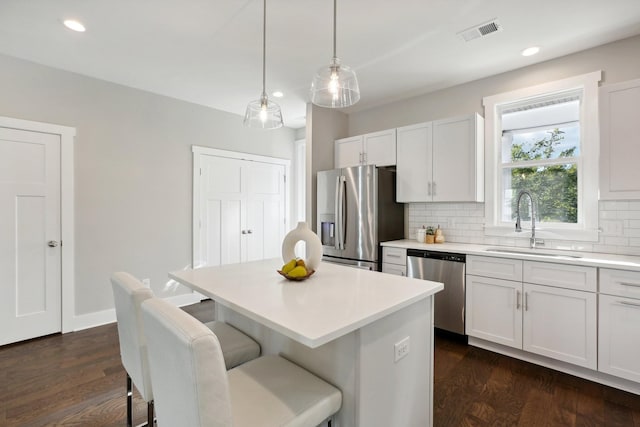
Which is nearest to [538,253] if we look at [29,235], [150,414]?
[150,414]

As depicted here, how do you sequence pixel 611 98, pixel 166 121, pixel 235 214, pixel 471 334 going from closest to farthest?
pixel 611 98
pixel 471 334
pixel 166 121
pixel 235 214

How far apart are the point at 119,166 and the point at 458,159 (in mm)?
3766

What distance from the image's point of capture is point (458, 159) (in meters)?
3.26

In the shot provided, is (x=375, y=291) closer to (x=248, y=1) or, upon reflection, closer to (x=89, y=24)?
(x=248, y=1)

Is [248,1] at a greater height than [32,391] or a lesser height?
greater

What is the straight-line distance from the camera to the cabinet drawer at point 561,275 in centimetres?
229

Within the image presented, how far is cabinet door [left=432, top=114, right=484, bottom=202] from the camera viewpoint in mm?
3170

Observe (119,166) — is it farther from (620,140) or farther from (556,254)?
(620,140)

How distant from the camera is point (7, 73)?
2.93m

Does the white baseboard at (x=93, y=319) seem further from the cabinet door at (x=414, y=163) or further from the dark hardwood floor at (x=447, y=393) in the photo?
the cabinet door at (x=414, y=163)

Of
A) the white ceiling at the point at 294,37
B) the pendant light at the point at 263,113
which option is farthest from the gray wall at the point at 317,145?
the pendant light at the point at 263,113

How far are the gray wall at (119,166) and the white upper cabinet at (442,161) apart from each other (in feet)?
8.83

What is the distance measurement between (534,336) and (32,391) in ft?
12.6

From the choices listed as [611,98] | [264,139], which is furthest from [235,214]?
[611,98]
